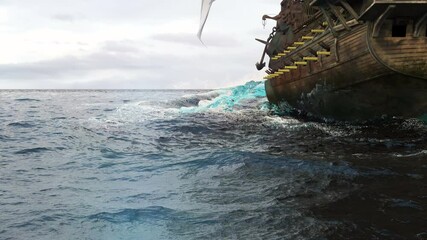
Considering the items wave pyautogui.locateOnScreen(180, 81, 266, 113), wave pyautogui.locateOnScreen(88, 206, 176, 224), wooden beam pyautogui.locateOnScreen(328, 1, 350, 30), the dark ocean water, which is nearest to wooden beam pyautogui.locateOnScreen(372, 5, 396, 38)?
wooden beam pyautogui.locateOnScreen(328, 1, 350, 30)

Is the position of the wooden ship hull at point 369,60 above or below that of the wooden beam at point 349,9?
below

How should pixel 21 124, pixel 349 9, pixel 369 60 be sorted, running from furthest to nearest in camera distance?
pixel 21 124, pixel 349 9, pixel 369 60

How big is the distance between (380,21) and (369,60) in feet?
4.19

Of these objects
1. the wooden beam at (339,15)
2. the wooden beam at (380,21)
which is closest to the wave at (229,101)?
the wooden beam at (339,15)

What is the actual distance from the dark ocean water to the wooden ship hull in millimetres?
826

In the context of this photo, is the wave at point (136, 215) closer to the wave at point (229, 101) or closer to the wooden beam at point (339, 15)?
the wooden beam at point (339, 15)

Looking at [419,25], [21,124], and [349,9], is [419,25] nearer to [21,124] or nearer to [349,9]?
[349,9]

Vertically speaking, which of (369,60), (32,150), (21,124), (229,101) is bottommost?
(32,150)

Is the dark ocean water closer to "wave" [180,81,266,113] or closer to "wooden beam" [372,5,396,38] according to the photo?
"wooden beam" [372,5,396,38]

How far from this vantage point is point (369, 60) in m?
12.8

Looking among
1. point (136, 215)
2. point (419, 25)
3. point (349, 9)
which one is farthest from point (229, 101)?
point (136, 215)

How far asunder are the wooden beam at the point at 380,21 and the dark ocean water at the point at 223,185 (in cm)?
319

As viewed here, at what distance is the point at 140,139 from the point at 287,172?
729 centimetres

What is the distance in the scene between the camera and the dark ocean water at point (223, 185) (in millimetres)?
5684
